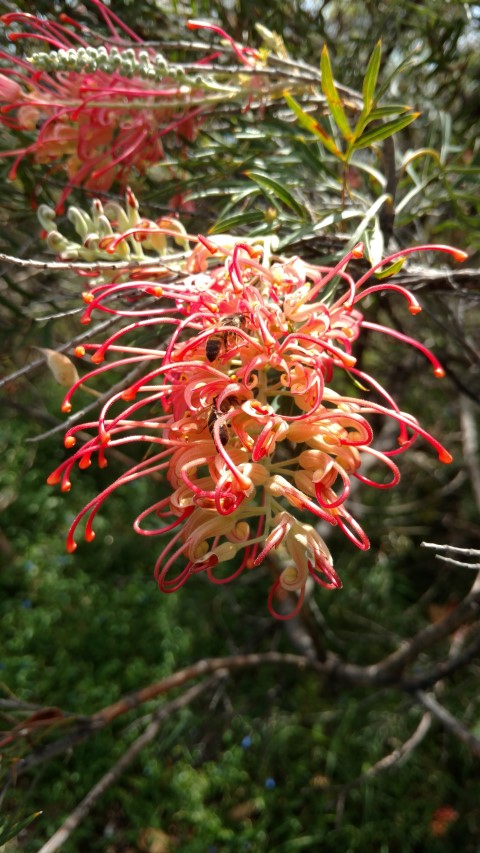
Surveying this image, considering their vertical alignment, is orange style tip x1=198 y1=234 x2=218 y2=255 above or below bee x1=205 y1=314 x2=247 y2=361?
above

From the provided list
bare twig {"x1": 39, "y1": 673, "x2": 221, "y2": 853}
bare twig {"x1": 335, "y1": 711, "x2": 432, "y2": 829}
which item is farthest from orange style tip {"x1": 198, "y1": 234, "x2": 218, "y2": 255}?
bare twig {"x1": 335, "y1": 711, "x2": 432, "y2": 829}

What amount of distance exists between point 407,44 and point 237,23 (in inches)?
12.6

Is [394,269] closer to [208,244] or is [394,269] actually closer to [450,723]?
[208,244]

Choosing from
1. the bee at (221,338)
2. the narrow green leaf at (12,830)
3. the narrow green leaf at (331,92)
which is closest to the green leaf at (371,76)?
the narrow green leaf at (331,92)

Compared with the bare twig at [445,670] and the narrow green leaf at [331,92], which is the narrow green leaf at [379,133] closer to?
the narrow green leaf at [331,92]

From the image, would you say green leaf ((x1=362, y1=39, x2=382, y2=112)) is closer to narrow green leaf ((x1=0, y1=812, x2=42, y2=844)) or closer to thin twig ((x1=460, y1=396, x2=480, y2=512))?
narrow green leaf ((x1=0, y1=812, x2=42, y2=844))

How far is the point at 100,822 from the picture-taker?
1866 mm

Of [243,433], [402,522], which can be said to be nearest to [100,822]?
[402,522]

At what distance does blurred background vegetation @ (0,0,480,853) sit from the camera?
38.8 inches

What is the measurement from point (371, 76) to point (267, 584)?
6.31 ft

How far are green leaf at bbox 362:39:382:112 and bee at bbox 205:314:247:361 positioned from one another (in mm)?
279

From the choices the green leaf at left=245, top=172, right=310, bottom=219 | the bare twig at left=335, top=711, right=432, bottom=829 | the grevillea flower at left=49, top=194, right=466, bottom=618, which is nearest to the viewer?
the grevillea flower at left=49, top=194, right=466, bottom=618

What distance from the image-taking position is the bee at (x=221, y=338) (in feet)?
1.77

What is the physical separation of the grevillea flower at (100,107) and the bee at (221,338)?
0.35m
